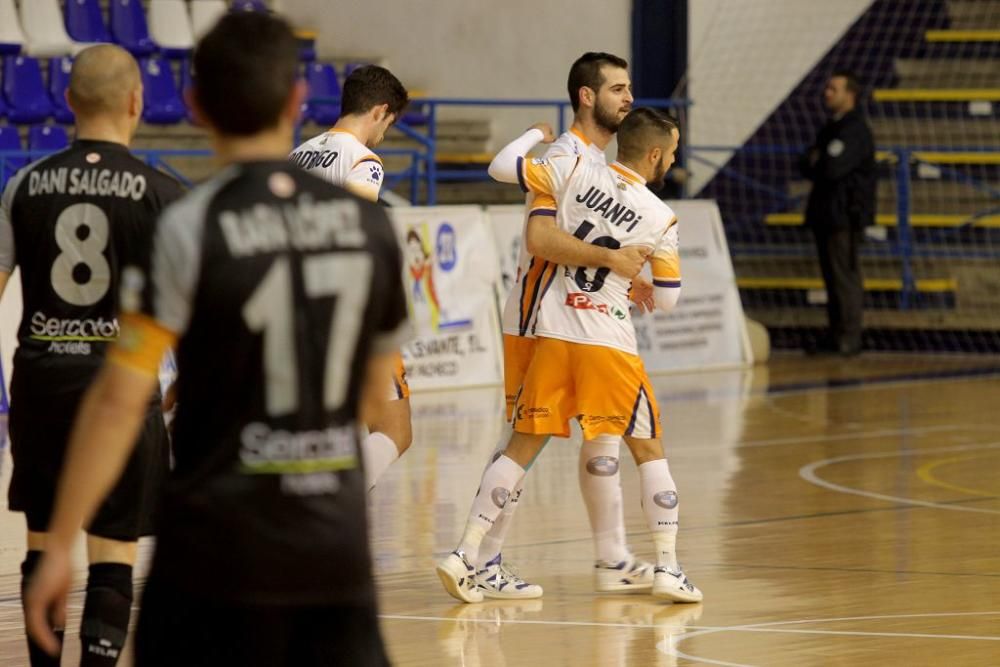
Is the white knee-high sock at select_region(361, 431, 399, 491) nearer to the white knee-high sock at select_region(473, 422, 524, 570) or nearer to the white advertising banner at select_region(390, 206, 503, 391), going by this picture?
the white knee-high sock at select_region(473, 422, 524, 570)

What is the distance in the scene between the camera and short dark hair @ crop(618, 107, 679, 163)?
6.77 m

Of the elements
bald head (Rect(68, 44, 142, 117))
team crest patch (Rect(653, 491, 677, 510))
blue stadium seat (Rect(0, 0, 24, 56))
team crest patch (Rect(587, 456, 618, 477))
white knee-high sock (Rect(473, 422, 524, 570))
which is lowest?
white knee-high sock (Rect(473, 422, 524, 570))

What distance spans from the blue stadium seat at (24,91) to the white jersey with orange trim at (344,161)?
34.9 feet

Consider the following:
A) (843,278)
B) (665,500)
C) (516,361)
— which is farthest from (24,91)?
(665,500)

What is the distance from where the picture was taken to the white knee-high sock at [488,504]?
6719 mm

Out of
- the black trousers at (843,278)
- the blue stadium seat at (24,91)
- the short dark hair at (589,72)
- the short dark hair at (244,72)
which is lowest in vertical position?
the short dark hair at (244,72)

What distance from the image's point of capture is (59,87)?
56.4 ft

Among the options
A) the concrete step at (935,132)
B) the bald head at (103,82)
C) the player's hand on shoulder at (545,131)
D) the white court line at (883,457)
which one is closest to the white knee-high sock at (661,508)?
the player's hand on shoulder at (545,131)

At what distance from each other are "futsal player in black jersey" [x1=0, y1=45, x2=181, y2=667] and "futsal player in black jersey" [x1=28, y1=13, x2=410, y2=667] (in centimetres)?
160

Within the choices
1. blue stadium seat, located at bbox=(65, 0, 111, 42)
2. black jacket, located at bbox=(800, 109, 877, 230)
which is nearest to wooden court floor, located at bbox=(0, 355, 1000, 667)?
black jacket, located at bbox=(800, 109, 877, 230)

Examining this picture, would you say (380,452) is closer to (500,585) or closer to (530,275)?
(500,585)

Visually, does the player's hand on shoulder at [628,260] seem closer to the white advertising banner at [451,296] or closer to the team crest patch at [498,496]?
the team crest patch at [498,496]

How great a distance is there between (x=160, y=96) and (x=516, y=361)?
11.3m

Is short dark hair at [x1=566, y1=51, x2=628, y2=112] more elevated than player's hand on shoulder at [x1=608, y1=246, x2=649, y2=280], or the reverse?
short dark hair at [x1=566, y1=51, x2=628, y2=112]
